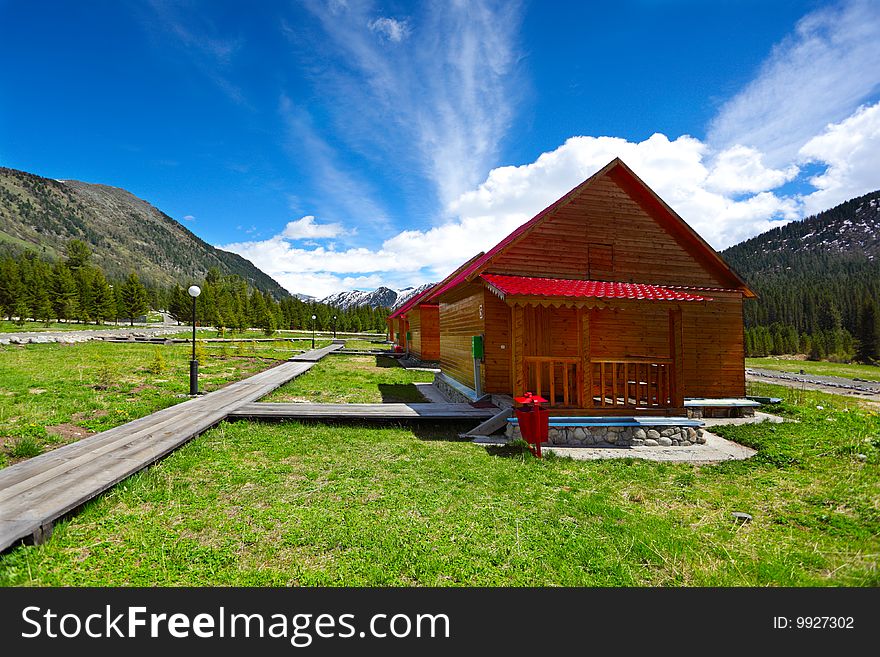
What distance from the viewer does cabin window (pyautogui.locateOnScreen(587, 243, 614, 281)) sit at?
12.0 m

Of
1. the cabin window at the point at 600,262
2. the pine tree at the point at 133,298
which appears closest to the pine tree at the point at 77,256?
the pine tree at the point at 133,298

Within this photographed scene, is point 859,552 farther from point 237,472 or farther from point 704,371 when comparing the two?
point 704,371

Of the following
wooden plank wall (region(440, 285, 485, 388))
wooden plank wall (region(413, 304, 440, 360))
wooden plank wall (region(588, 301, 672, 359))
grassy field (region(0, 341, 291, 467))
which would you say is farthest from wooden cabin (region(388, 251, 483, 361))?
wooden plank wall (region(588, 301, 672, 359))

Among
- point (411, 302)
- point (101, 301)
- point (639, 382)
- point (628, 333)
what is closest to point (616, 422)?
point (639, 382)

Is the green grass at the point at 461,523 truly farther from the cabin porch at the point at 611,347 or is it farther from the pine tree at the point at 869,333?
the pine tree at the point at 869,333

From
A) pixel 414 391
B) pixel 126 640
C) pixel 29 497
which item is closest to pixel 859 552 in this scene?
pixel 126 640

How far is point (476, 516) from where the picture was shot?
481 cm

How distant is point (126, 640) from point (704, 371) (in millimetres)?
14548

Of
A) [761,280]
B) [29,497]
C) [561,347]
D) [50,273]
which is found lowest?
[29,497]

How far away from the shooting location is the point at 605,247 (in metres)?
12.1

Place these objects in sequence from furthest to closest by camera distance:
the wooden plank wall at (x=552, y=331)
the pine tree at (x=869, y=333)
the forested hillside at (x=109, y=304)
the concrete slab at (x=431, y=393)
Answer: the pine tree at (x=869, y=333), the forested hillside at (x=109, y=304), the concrete slab at (x=431, y=393), the wooden plank wall at (x=552, y=331)

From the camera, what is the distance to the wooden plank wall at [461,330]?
12.3 meters

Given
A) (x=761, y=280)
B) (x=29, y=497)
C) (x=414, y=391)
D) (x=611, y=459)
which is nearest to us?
(x=29, y=497)

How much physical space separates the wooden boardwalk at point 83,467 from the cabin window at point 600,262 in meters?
10.7
